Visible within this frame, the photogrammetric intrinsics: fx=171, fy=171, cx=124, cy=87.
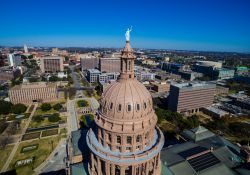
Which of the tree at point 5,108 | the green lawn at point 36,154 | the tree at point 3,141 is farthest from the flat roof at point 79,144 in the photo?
the tree at point 5,108

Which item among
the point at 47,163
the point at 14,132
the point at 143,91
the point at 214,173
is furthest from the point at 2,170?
the point at 214,173

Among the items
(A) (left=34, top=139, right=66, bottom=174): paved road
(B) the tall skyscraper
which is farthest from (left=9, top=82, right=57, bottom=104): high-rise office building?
(B) the tall skyscraper

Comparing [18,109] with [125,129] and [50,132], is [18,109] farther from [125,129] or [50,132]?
[125,129]

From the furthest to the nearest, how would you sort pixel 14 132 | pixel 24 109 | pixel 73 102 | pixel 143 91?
pixel 73 102 → pixel 24 109 → pixel 14 132 → pixel 143 91

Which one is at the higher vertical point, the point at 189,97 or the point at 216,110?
the point at 189,97

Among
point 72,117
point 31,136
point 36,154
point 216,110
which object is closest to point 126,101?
point 36,154

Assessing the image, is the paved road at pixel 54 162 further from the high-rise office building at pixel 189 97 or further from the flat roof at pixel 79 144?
the high-rise office building at pixel 189 97

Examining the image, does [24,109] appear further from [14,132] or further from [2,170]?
[2,170]
